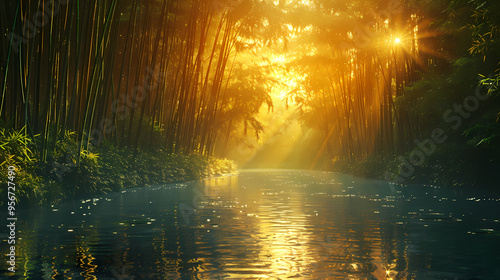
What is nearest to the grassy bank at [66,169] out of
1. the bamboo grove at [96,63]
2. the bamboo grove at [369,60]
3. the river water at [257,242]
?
the bamboo grove at [96,63]

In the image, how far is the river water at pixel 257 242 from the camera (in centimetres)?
531

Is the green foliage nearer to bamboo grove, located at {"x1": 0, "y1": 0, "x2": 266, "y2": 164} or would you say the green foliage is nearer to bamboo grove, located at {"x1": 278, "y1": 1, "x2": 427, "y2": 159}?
bamboo grove, located at {"x1": 0, "y1": 0, "x2": 266, "y2": 164}

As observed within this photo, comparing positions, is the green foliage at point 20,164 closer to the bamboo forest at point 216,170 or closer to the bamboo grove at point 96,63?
the bamboo forest at point 216,170

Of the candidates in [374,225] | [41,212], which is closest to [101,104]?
[41,212]

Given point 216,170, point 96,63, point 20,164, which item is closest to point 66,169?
point 20,164

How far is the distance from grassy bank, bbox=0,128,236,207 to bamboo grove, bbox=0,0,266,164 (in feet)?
0.95

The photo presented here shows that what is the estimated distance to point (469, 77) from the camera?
1634 cm

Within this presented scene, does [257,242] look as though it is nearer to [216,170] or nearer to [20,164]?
[20,164]

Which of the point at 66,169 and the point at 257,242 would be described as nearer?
the point at 257,242

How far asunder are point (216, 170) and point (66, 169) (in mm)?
21098

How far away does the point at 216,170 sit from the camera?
112 feet

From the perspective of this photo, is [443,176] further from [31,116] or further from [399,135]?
[31,116]

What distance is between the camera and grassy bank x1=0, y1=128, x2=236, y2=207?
1085 centimetres

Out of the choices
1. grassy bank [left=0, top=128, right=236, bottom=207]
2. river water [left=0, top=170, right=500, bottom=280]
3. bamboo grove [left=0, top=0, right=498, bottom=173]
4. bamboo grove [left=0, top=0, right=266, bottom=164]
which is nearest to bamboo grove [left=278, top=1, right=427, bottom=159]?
bamboo grove [left=0, top=0, right=498, bottom=173]
